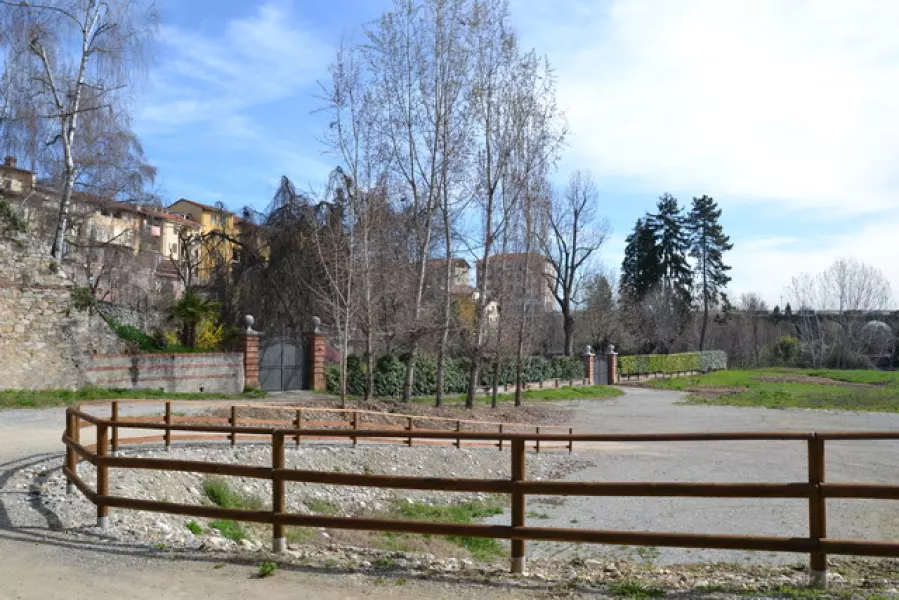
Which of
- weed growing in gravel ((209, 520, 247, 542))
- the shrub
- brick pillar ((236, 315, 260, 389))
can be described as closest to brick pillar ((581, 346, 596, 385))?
the shrub

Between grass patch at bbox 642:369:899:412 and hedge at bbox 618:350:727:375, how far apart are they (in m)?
Answer: 1.98

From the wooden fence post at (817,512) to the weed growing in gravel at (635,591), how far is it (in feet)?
3.65

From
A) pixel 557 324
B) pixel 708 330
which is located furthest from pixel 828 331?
pixel 557 324

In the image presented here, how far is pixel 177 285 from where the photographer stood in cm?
6159

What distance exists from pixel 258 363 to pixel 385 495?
14428mm

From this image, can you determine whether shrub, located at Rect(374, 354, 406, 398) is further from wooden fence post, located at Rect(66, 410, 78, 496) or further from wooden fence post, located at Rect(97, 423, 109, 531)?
wooden fence post, located at Rect(97, 423, 109, 531)

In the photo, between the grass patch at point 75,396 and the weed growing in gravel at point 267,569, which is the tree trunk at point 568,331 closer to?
the grass patch at point 75,396

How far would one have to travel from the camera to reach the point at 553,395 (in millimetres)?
38188

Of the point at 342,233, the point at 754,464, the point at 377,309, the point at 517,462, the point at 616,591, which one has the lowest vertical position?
the point at 754,464

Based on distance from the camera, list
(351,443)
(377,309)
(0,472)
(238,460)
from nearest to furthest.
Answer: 1. (0,472)
2. (238,460)
3. (351,443)
4. (377,309)

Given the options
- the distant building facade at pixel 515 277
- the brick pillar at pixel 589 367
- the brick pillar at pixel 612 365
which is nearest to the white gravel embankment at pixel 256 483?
the distant building facade at pixel 515 277

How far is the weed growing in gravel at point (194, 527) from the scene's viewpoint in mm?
8324

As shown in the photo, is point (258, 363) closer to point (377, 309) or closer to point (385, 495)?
point (377, 309)

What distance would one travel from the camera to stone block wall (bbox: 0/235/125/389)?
21.8 metres
